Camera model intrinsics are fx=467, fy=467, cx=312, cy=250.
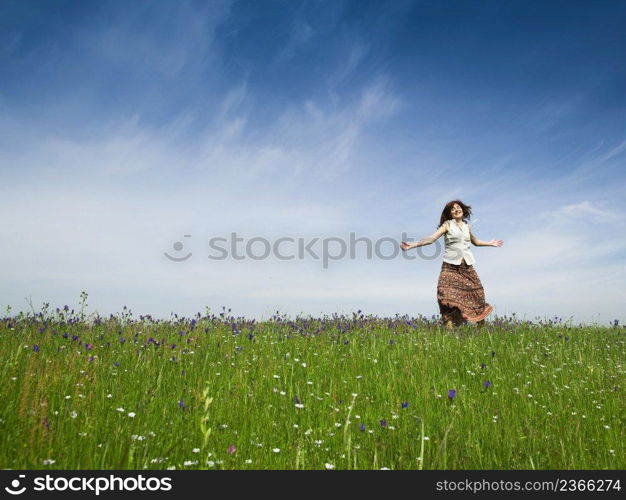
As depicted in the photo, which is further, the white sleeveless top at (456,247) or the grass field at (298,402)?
the white sleeveless top at (456,247)

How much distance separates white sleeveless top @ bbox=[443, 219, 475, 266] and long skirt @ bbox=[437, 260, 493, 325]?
132 millimetres

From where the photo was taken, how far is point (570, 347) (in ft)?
28.9

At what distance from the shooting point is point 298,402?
14.1 feet

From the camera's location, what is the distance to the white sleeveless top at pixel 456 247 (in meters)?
11.3

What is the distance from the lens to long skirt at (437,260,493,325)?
11125 mm

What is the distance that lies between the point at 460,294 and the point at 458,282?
0.29 m

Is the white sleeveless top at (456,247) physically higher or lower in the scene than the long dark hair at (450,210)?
lower

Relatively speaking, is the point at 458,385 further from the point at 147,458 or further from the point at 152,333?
the point at 152,333

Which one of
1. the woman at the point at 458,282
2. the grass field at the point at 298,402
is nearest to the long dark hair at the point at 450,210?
the woman at the point at 458,282

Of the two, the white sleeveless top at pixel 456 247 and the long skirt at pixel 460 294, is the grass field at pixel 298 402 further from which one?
the white sleeveless top at pixel 456 247

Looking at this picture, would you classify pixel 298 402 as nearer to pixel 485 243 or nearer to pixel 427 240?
pixel 427 240

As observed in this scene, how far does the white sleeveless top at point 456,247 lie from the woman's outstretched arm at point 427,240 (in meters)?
0.14
